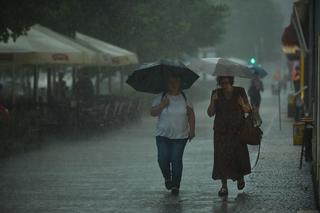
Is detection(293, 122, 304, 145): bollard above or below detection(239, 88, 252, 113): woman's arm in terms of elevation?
below

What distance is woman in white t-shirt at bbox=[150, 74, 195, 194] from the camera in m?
12.2

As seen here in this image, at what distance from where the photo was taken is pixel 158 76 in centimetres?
1255

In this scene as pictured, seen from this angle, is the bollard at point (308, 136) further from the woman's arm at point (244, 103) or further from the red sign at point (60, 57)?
the red sign at point (60, 57)

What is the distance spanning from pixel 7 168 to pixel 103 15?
51.7 feet

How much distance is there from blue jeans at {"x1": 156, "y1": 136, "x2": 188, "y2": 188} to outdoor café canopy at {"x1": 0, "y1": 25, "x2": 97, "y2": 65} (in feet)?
32.1

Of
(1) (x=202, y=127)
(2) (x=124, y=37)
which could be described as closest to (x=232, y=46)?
(2) (x=124, y=37)

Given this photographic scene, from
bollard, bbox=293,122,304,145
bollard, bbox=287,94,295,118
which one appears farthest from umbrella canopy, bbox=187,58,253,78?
bollard, bbox=287,94,295,118

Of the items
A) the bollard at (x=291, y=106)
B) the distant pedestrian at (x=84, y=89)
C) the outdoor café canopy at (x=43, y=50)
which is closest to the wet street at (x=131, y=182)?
the outdoor café canopy at (x=43, y=50)

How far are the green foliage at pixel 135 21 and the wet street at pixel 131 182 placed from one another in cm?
319

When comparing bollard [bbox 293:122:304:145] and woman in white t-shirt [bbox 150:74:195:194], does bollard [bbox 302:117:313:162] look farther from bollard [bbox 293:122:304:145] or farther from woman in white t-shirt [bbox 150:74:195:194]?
woman in white t-shirt [bbox 150:74:195:194]

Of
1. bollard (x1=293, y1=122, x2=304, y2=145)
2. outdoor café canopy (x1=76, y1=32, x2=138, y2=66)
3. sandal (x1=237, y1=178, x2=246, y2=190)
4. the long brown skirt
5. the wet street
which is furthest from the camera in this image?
outdoor café canopy (x1=76, y1=32, x2=138, y2=66)

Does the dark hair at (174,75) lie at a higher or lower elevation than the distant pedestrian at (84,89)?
higher

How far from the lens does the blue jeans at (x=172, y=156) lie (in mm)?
12188

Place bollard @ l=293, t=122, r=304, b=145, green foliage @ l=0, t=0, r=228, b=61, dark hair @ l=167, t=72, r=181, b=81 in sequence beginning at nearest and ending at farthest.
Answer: dark hair @ l=167, t=72, r=181, b=81, bollard @ l=293, t=122, r=304, b=145, green foliage @ l=0, t=0, r=228, b=61
